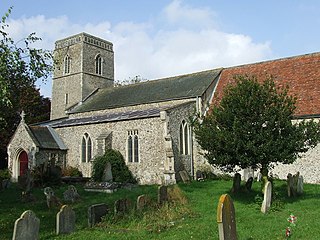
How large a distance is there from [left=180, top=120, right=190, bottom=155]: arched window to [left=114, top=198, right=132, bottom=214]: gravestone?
10.8 metres

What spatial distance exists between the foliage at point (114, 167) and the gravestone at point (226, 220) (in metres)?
15.4

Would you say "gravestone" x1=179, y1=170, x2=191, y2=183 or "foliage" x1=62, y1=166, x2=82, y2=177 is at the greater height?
"foliage" x1=62, y1=166, x2=82, y2=177

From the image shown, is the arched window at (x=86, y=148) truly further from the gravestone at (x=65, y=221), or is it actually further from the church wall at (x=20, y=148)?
the gravestone at (x=65, y=221)

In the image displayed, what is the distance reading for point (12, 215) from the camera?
40.2 ft

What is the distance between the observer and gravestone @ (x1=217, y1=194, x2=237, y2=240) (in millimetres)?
6328

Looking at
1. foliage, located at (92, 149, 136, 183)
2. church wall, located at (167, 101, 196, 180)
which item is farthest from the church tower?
church wall, located at (167, 101, 196, 180)

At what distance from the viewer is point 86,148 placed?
2548cm

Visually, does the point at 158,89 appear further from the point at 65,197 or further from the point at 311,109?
the point at 65,197

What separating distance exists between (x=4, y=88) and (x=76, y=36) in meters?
24.9

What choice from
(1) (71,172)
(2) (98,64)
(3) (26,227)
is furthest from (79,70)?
(3) (26,227)

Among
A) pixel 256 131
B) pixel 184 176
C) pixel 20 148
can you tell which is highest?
pixel 20 148

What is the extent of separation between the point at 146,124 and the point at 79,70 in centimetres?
1324

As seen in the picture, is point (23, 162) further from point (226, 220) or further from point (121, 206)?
point (226, 220)

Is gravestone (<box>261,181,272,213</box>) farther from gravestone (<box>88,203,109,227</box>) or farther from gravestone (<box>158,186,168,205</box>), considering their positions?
gravestone (<box>88,203,109,227</box>)
